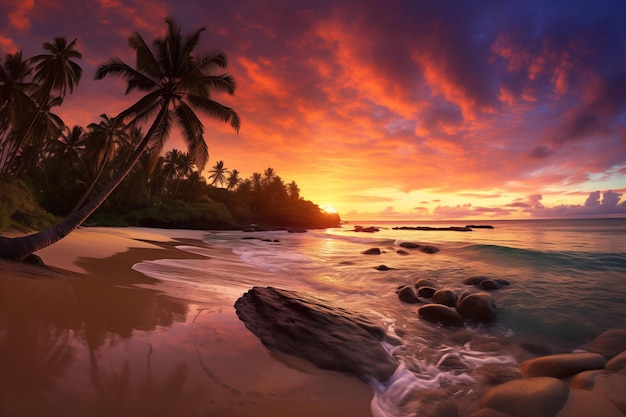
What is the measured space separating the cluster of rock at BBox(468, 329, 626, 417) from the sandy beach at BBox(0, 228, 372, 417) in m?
1.55

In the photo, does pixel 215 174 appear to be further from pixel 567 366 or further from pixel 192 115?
pixel 567 366

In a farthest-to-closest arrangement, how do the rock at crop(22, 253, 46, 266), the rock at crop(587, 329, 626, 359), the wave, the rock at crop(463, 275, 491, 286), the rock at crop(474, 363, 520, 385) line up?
the wave, the rock at crop(463, 275, 491, 286), the rock at crop(22, 253, 46, 266), the rock at crop(587, 329, 626, 359), the rock at crop(474, 363, 520, 385)

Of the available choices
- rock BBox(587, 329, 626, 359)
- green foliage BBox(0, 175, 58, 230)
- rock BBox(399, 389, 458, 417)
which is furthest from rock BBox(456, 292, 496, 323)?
green foliage BBox(0, 175, 58, 230)

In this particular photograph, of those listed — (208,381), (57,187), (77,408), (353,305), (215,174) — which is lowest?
(353,305)

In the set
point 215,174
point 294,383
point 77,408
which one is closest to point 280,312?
point 294,383

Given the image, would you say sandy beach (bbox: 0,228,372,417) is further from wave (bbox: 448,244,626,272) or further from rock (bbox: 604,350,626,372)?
wave (bbox: 448,244,626,272)

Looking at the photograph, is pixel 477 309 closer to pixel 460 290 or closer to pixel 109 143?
pixel 460 290

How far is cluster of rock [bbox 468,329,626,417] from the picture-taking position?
2.96 m

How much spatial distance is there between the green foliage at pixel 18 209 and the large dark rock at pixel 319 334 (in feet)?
61.3

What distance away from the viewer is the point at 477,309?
252 inches

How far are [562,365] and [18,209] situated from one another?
1017 inches

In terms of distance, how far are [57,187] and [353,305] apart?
144 feet

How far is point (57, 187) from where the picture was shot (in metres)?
35.3

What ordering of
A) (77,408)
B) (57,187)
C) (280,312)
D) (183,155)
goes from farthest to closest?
(183,155)
(57,187)
(280,312)
(77,408)
